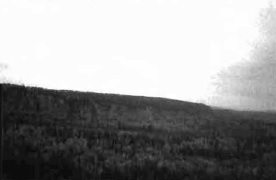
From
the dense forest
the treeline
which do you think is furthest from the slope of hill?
the treeline

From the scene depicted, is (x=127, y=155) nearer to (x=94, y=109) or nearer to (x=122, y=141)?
(x=122, y=141)

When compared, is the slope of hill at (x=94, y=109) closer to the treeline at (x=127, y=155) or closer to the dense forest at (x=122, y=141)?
the dense forest at (x=122, y=141)

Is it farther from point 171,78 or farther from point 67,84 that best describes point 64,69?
point 171,78

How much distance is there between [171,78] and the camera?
116m

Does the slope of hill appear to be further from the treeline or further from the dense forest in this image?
the treeline

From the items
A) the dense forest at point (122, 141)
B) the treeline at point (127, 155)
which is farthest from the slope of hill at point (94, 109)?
the treeline at point (127, 155)

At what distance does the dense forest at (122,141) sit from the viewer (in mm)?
12609

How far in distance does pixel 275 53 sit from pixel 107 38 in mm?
91118

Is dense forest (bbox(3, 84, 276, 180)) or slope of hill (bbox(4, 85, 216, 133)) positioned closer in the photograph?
dense forest (bbox(3, 84, 276, 180))

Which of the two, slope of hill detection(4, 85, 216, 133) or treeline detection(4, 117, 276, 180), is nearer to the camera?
treeline detection(4, 117, 276, 180)

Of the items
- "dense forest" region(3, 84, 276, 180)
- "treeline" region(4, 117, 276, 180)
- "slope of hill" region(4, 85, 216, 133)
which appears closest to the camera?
"treeline" region(4, 117, 276, 180)

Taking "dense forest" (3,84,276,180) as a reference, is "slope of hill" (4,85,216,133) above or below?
above

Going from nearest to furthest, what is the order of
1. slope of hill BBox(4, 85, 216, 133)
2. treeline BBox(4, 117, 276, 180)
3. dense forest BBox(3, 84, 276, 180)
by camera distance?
treeline BBox(4, 117, 276, 180) < dense forest BBox(3, 84, 276, 180) < slope of hill BBox(4, 85, 216, 133)

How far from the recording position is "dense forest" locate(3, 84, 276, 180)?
41.4ft
